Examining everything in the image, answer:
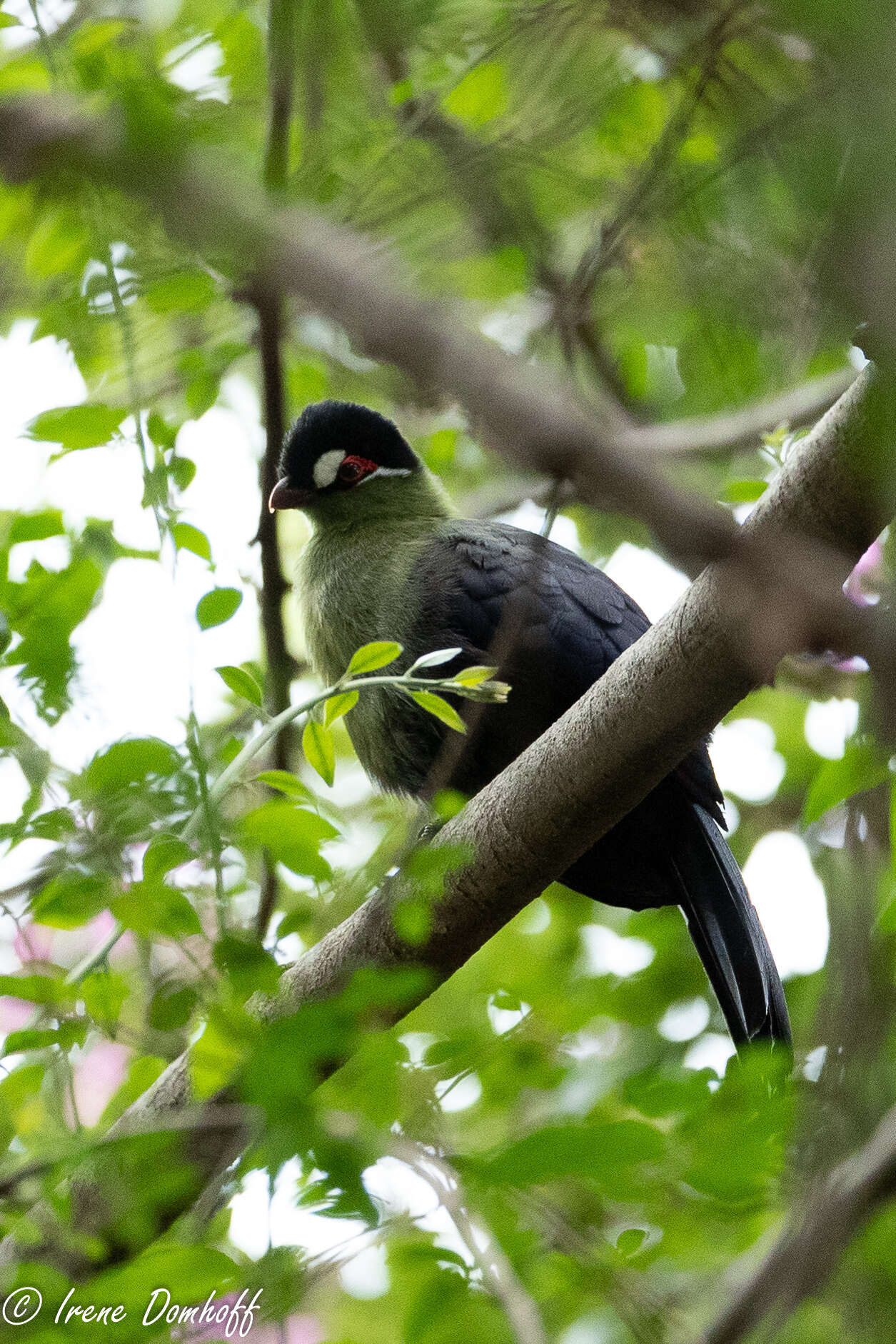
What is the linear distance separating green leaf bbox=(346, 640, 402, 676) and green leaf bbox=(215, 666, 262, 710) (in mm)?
207

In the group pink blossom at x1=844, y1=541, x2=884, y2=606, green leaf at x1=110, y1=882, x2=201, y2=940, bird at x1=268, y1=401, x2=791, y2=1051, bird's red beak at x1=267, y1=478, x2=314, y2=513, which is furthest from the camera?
bird's red beak at x1=267, y1=478, x2=314, y2=513

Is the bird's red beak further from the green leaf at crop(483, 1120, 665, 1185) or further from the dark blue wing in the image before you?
the green leaf at crop(483, 1120, 665, 1185)

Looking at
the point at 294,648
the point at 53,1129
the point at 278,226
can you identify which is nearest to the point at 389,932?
the point at 53,1129

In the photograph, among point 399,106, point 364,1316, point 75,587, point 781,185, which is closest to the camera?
point 781,185

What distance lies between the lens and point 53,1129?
7.22 feet

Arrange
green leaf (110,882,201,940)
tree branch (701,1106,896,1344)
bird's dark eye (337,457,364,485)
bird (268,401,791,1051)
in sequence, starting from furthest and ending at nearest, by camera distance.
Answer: bird's dark eye (337,457,364,485), bird (268,401,791,1051), green leaf (110,882,201,940), tree branch (701,1106,896,1344)

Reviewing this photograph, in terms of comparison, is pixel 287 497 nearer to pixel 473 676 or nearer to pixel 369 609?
pixel 369 609

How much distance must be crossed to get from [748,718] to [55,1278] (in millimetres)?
3108

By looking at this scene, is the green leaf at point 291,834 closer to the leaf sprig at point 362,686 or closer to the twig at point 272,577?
the leaf sprig at point 362,686

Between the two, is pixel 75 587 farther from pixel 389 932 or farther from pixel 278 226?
pixel 278 226

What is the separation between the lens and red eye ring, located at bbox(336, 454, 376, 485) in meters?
4.04

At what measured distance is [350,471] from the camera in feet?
13.3

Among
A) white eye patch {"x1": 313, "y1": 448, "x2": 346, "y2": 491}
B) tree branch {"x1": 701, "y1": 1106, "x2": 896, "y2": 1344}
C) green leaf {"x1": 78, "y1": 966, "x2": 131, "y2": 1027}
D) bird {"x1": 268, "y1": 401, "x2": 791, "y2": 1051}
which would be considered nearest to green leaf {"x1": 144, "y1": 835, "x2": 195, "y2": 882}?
green leaf {"x1": 78, "y1": 966, "x2": 131, "y2": 1027}

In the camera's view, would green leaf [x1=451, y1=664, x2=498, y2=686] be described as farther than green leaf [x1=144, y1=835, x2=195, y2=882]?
Yes
